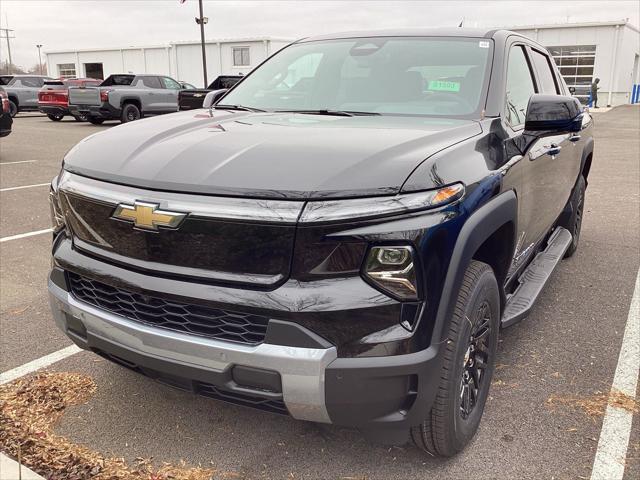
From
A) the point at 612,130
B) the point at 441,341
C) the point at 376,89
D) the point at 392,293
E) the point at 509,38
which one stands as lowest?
the point at 612,130

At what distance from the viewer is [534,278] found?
3.66m

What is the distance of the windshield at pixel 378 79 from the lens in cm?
311

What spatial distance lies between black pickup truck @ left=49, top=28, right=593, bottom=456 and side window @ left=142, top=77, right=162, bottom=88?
19.0 m

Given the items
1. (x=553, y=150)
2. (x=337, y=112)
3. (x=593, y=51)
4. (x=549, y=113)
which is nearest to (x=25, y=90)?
(x=337, y=112)

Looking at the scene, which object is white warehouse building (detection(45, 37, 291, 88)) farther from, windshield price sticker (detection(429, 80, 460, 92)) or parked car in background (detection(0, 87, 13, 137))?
windshield price sticker (detection(429, 80, 460, 92))

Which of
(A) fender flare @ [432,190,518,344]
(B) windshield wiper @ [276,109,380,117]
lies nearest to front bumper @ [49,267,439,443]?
(A) fender flare @ [432,190,518,344]

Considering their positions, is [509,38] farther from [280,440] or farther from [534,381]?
[280,440]

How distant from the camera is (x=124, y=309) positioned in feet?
7.53

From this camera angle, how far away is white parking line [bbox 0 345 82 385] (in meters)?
3.20

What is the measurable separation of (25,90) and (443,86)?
2590cm

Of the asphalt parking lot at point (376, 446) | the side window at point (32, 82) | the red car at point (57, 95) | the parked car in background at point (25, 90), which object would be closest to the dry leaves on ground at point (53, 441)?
the asphalt parking lot at point (376, 446)

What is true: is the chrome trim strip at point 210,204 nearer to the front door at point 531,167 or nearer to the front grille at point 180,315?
the front grille at point 180,315

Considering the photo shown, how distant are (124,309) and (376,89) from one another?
5.95ft

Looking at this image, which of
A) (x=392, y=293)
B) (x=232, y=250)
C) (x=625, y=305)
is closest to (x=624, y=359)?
(x=625, y=305)
